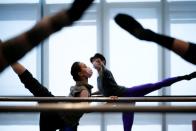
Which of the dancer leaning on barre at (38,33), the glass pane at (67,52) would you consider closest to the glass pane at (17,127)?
the glass pane at (67,52)

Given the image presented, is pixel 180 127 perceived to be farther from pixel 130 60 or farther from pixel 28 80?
pixel 28 80

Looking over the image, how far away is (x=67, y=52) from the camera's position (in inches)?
219

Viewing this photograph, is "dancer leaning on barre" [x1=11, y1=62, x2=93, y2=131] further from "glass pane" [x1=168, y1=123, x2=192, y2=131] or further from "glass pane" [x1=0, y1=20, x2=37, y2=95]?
"glass pane" [x1=168, y1=123, x2=192, y2=131]

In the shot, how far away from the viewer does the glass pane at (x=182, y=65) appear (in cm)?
545

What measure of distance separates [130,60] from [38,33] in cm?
473

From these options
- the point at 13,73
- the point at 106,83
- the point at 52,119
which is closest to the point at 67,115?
the point at 52,119

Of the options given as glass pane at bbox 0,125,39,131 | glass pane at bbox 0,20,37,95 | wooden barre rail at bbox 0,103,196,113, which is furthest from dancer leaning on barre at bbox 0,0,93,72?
glass pane at bbox 0,125,39,131

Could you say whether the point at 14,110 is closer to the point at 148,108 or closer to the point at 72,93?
the point at 148,108

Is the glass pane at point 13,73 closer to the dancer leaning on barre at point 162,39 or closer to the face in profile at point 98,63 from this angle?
the face in profile at point 98,63

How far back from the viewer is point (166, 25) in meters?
5.63

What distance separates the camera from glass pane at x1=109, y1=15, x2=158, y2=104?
550 cm

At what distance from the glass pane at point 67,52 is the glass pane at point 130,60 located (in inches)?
15.7

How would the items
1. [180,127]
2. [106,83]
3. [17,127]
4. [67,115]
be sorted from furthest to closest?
[17,127], [180,127], [106,83], [67,115]

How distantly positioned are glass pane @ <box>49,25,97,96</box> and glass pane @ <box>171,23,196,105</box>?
4.72ft
